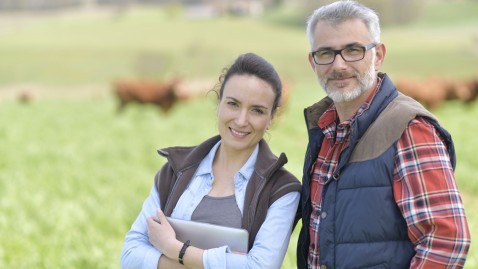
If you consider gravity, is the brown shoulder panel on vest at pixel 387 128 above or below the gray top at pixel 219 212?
above

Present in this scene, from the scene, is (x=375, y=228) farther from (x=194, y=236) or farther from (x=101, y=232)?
(x=101, y=232)

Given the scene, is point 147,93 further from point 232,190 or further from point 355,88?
point 355,88

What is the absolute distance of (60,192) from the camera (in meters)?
8.09

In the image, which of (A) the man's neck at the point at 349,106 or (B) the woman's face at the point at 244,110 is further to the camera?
(B) the woman's face at the point at 244,110

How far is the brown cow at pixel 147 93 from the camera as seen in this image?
21.6 metres

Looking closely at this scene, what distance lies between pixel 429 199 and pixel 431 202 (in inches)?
0.6

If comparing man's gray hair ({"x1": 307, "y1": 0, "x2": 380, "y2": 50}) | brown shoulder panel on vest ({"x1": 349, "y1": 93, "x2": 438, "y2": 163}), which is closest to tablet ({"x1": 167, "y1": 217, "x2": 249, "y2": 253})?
brown shoulder panel on vest ({"x1": 349, "y1": 93, "x2": 438, "y2": 163})

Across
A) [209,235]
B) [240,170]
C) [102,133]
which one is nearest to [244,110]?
[240,170]

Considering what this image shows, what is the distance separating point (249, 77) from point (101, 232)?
12.3 feet

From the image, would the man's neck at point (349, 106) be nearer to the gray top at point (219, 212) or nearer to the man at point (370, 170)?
the man at point (370, 170)

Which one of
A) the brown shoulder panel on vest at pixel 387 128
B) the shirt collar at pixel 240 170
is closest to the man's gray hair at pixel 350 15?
the brown shoulder panel on vest at pixel 387 128

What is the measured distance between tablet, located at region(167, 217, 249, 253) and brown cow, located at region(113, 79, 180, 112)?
61.1 ft

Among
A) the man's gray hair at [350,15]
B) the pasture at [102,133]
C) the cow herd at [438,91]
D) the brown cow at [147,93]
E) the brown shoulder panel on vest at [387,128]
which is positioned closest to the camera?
the brown shoulder panel on vest at [387,128]

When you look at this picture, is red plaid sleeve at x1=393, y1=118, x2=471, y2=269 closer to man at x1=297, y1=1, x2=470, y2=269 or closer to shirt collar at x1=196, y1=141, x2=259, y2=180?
man at x1=297, y1=1, x2=470, y2=269
